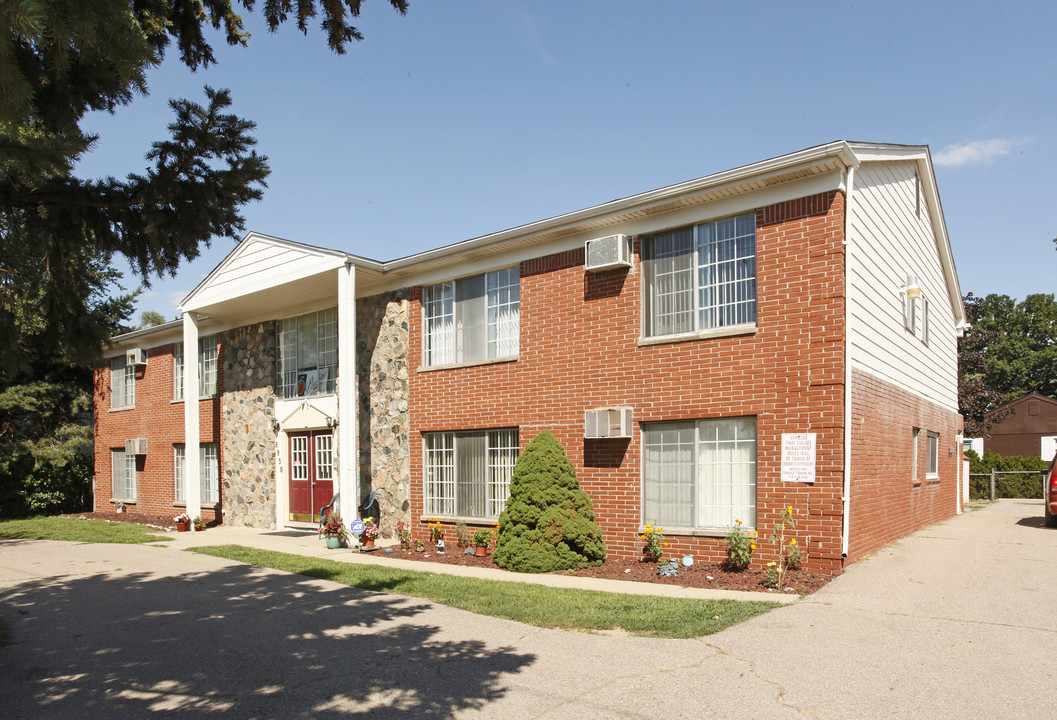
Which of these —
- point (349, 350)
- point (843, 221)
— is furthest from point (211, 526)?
point (843, 221)

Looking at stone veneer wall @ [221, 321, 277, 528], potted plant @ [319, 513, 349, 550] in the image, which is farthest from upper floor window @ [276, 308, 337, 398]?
potted plant @ [319, 513, 349, 550]

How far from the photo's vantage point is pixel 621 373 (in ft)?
38.7

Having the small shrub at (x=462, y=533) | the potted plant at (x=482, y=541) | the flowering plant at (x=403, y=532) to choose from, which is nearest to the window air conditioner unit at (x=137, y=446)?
the flowering plant at (x=403, y=532)

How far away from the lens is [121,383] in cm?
2388

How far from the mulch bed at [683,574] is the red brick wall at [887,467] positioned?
4.03 ft

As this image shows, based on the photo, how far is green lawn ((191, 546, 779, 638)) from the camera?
7449 mm

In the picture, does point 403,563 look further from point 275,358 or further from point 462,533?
point 275,358

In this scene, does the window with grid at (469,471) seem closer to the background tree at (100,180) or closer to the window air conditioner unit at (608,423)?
the window air conditioner unit at (608,423)

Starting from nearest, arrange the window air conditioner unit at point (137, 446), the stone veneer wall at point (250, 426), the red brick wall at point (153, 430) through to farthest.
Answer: the stone veneer wall at point (250, 426) < the red brick wall at point (153, 430) < the window air conditioner unit at point (137, 446)

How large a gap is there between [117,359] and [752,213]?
20.8 metres

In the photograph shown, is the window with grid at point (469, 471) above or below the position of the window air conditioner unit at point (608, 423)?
below

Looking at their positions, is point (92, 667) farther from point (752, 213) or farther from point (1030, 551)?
point (1030, 551)

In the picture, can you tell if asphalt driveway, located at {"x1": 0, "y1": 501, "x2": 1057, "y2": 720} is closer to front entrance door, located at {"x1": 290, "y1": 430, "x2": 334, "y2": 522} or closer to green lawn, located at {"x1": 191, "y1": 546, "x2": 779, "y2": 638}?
green lawn, located at {"x1": 191, "y1": 546, "x2": 779, "y2": 638}

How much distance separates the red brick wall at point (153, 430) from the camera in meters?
19.8
